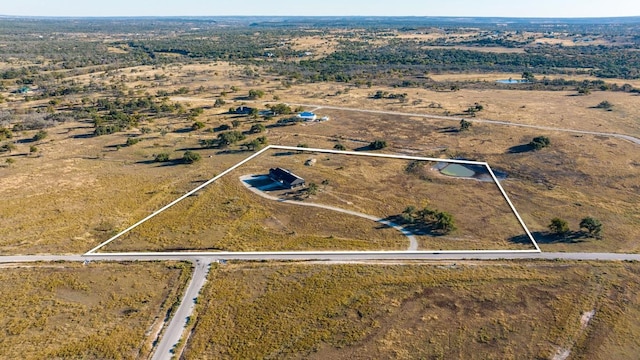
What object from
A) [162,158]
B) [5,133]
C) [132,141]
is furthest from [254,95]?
[5,133]

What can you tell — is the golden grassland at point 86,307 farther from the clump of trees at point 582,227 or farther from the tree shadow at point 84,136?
the tree shadow at point 84,136

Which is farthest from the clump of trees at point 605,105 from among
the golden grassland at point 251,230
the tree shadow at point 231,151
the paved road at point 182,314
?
the paved road at point 182,314

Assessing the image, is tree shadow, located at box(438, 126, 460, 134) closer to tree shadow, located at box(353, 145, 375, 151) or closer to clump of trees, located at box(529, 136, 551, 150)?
clump of trees, located at box(529, 136, 551, 150)

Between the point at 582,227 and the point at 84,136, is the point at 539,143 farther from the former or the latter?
the point at 84,136

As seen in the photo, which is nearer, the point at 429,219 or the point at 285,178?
the point at 429,219

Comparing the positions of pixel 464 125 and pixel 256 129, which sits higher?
pixel 256 129

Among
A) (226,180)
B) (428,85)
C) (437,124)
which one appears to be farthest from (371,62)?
(226,180)
